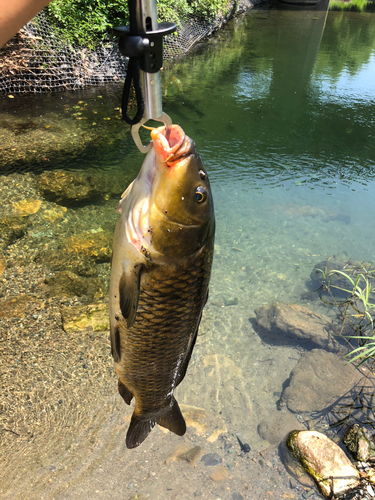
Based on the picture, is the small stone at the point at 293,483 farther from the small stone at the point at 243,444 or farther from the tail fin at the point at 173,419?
the tail fin at the point at 173,419

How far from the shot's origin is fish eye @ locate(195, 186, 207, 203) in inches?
55.8

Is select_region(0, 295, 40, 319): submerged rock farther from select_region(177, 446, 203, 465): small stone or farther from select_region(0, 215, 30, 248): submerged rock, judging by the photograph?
select_region(177, 446, 203, 465): small stone

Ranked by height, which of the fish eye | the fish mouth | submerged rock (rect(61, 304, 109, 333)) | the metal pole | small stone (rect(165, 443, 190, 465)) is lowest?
small stone (rect(165, 443, 190, 465))

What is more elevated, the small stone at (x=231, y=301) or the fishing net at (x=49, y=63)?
the fishing net at (x=49, y=63)

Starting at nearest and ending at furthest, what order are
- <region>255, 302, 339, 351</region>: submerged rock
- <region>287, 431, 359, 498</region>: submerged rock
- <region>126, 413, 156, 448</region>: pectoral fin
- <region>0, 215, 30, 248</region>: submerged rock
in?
<region>126, 413, 156, 448</region>: pectoral fin
<region>287, 431, 359, 498</region>: submerged rock
<region>255, 302, 339, 351</region>: submerged rock
<region>0, 215, 30, 248</region>: submerged rock

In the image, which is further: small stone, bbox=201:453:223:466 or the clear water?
small stone, bbox=201:453:223:466

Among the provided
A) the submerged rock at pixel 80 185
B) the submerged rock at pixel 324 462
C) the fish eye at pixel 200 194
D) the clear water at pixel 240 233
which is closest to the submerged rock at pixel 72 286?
the clear water at pixel 240 233

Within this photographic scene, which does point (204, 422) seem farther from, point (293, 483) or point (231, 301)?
point (231, 301)

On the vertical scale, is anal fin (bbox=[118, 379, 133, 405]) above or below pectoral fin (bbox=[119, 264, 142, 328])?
below

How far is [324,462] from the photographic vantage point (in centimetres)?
313

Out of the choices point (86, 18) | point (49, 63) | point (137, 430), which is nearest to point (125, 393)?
point (137, 430)

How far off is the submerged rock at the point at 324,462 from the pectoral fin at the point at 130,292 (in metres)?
2.56

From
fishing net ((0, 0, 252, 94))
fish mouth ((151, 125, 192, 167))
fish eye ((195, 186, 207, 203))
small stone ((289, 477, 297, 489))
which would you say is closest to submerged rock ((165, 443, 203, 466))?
small stone ((289, 477, 297, 489))

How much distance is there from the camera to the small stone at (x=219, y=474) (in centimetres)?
312
